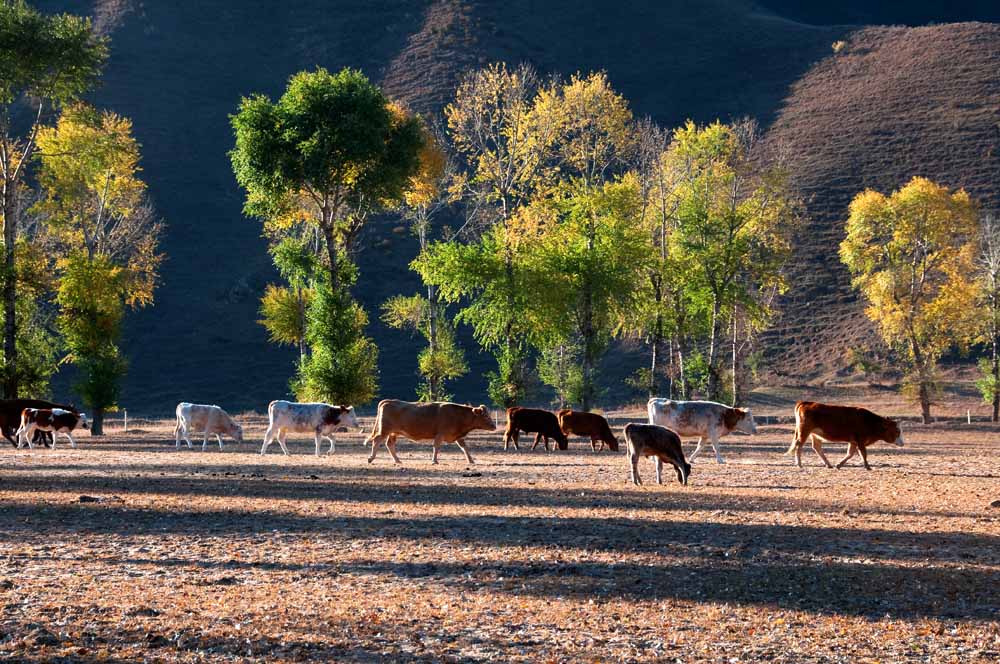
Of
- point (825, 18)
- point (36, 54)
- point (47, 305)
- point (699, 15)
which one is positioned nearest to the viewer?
point (36, 54)

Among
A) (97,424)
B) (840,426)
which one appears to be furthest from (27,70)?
(840,426)

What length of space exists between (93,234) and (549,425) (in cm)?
2609

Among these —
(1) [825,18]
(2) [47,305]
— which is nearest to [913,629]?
(2) [47,305]

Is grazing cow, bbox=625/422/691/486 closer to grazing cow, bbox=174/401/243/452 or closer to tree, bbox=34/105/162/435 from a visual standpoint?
grazing cow, bbox=174/401/243/452

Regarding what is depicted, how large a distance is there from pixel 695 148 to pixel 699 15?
99.8 meters

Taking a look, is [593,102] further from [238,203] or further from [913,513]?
[238,203]

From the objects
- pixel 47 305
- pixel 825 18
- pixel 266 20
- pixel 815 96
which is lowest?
pixel 47 305

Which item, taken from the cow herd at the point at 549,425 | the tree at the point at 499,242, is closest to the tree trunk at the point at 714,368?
the tree at the point at 499,242

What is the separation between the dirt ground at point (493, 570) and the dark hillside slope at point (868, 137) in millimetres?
70921

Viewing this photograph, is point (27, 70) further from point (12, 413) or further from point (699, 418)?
point (699, 418)

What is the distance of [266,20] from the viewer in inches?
5546

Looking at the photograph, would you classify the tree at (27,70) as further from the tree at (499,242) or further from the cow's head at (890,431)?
the cow's head at (890,431)

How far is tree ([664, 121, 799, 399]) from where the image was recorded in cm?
5547

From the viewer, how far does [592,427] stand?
122 feet
